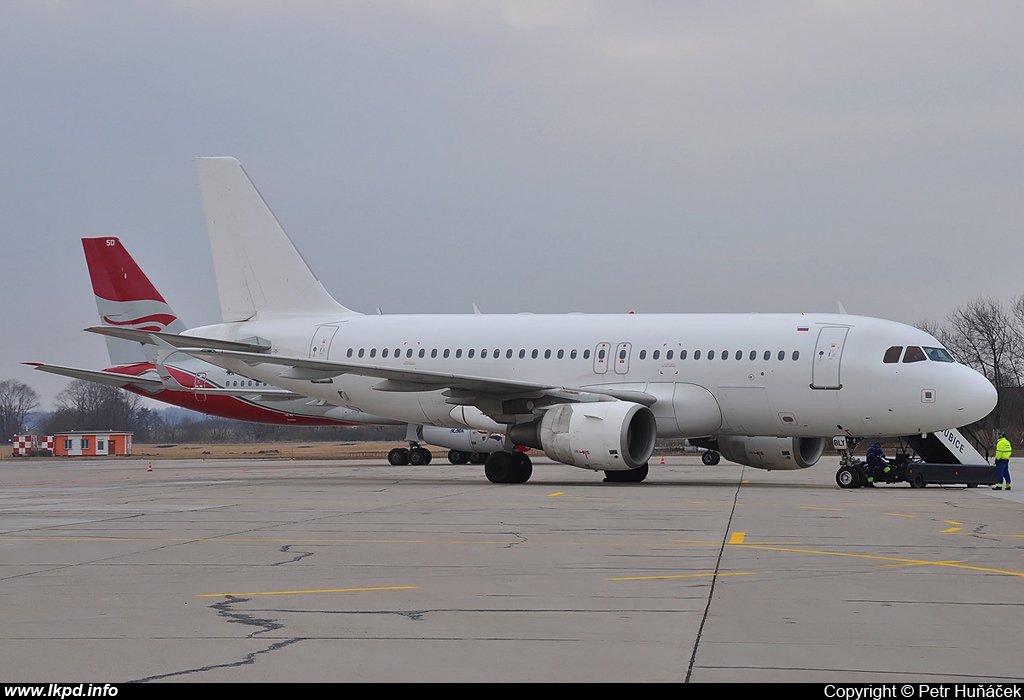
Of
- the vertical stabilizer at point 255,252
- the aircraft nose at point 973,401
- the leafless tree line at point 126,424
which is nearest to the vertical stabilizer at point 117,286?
the vertical stabilizer at point 255,252

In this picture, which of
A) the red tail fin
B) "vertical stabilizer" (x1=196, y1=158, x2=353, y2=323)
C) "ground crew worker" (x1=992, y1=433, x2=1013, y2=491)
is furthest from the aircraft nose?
the red tail fin

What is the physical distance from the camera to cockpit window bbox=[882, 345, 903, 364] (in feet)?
72.9

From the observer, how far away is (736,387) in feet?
76.4

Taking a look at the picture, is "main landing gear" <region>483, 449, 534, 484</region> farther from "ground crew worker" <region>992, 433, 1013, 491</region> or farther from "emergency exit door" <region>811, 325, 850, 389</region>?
"ground crew worker" <region>992, 433, 1013, 491</region>

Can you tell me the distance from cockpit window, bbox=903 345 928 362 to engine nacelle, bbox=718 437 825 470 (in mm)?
3652

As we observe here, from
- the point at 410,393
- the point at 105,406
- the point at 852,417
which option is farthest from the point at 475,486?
the point at 105,406

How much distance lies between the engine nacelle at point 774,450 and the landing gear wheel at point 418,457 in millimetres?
16219

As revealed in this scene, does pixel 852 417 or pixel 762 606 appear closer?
pixel 762 606

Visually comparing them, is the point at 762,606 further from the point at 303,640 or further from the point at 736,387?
the point at 736,387

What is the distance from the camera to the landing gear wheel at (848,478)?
76.8 ft

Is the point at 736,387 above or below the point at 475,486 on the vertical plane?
above

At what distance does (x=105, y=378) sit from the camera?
3114 centimetres

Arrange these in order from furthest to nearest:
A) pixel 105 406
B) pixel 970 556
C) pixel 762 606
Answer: pixel 105 406 < pixel 970 556 < pixel 762 606

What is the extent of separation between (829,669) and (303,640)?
3.04 meters
